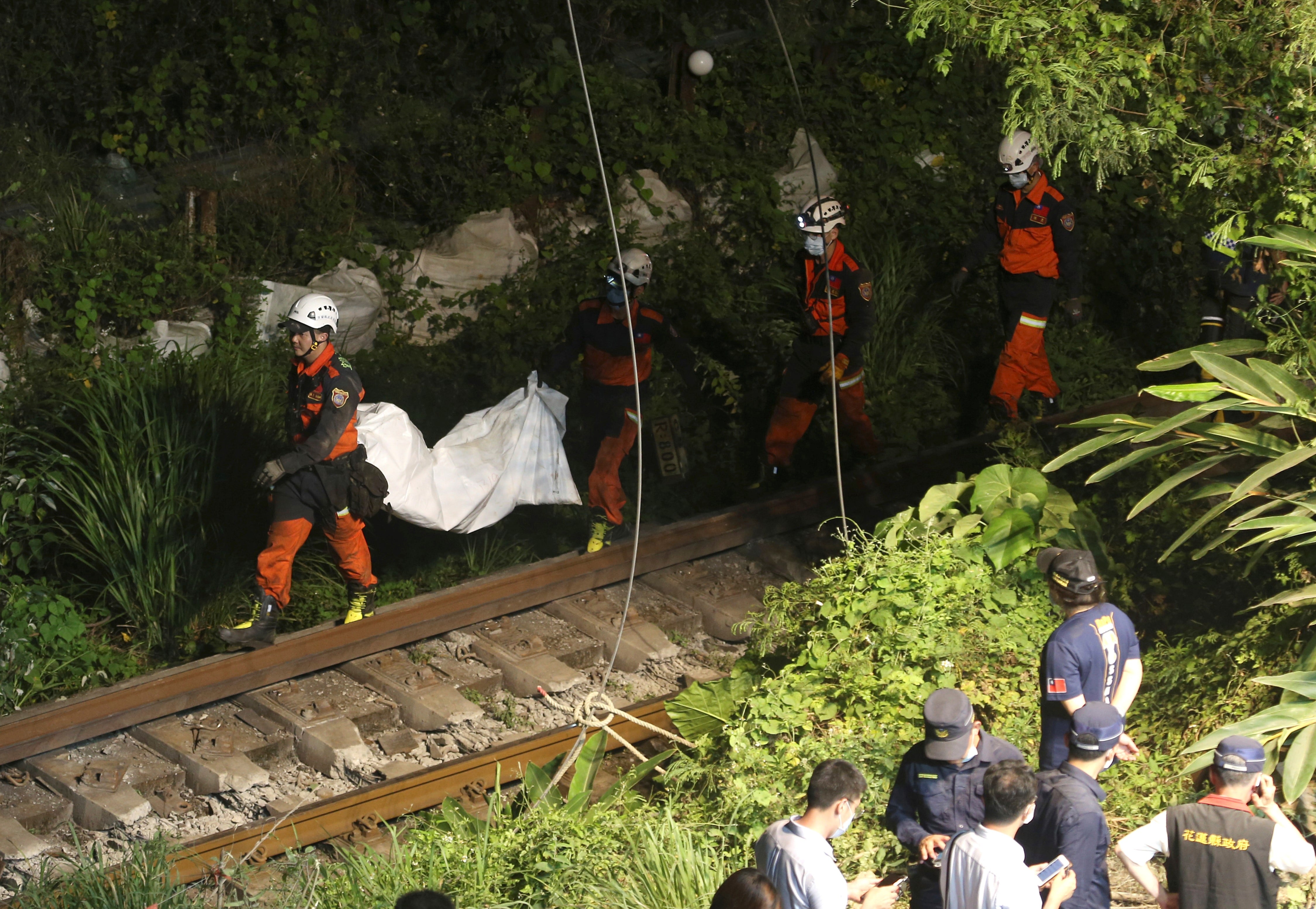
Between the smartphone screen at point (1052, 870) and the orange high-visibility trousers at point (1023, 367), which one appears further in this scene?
the orange high-visibility trousers at point (1023, 367)

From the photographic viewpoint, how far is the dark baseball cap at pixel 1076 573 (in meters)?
5.12

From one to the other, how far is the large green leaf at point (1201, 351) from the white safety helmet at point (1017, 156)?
2.84 metres

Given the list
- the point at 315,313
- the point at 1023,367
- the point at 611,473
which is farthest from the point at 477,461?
the point at 1023,367

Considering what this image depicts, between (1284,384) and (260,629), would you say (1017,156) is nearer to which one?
(1284,384)

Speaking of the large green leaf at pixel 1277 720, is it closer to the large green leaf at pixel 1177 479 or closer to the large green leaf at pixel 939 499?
the large green leaf at pixel 1177 479

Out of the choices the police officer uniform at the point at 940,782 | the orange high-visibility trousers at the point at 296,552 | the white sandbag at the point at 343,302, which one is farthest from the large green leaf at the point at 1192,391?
the white sandbag at the point at 343,302

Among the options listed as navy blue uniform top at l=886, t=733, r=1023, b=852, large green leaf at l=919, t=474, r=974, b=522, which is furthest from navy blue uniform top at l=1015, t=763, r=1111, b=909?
large green leaf at l=919, t=474, r=974, b=522

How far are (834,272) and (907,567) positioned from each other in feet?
9.05

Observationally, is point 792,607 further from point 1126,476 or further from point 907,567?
point 1126,476

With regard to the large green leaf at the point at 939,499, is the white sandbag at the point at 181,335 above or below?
above

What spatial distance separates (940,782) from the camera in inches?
184

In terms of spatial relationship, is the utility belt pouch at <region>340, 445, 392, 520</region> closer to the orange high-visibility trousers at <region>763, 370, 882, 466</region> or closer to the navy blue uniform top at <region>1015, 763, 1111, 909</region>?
Answer: the orange high-visibility trousers at <region>763, 370, 882, 466</region>

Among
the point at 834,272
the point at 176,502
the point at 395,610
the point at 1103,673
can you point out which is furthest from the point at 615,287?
the point at 1103,673

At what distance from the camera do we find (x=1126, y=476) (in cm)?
782
